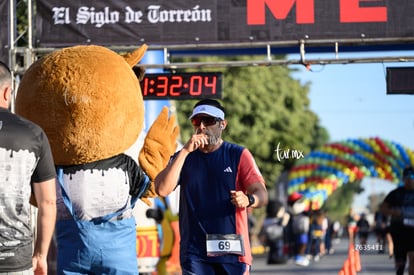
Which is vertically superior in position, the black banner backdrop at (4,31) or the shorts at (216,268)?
the black banner backdrop at (4,31)

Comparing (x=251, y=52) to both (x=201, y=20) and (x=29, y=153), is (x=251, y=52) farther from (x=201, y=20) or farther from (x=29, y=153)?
(x=29, y=153)

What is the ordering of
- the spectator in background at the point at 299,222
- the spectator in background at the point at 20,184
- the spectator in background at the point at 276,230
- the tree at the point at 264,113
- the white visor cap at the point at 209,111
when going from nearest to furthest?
the spectator in background at the point at 20,184 → the white visor cap at the point at 209,111 → the spectator in background at the point at 299,222 → the spectator in background at the point at 276,230 → the tree at the point at 264,113

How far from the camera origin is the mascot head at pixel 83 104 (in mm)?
7301

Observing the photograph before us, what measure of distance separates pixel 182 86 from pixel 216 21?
0.93m

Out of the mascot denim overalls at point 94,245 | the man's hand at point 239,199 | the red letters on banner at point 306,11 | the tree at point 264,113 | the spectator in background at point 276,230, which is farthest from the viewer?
the tree at point 264,113

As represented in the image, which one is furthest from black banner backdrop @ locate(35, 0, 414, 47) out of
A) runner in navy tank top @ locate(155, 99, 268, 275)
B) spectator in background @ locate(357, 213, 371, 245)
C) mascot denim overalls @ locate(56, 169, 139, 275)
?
spectator in background @ locate(357, 213, 371, 245)

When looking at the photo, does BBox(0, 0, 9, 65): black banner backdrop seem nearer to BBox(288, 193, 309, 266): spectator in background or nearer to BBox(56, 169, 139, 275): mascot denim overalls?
BBox(56, 169, 139, 275): mascot denim overalls

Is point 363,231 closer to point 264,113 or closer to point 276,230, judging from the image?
point 276,230

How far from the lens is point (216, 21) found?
11984 mm

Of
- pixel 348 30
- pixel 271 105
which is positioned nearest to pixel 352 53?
pixel 348 30

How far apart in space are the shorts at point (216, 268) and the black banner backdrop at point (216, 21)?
16.5ft

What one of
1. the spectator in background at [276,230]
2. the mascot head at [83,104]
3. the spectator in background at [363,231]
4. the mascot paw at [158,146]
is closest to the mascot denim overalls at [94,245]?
the mascot head at [83,104]

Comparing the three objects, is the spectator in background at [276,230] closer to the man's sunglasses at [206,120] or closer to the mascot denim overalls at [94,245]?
the man's sunglasses at [206,120]

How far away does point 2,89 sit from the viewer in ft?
18.7
